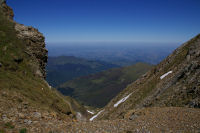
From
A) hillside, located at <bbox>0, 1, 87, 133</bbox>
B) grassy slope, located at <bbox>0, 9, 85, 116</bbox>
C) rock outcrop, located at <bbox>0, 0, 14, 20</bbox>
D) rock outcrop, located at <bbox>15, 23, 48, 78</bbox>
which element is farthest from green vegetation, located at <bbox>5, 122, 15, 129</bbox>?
rock outcrop, located at <bbox>0, 0, 14, 20</bbox>

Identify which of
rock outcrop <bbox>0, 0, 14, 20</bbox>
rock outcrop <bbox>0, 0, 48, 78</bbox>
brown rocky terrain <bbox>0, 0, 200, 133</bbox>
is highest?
rock outcrop <bbox>0, 0, 14, 20</bbox>

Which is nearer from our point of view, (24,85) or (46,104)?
(24,85)

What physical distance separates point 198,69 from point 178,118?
12303mm

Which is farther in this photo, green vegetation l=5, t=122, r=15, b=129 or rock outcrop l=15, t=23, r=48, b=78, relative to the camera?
rock outcrop l=15, t=23, r=48, b=78

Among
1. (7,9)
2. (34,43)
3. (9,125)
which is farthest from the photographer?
(7,9)

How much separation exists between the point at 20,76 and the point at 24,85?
2607 millimetres

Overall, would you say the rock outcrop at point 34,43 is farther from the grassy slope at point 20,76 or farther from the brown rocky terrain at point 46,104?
the grassy slope at point 20,76

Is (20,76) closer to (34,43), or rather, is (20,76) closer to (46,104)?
(46,104)

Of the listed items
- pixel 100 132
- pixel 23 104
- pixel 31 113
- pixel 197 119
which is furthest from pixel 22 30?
pixel 197 119

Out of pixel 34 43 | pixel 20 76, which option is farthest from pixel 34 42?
pixel 20 76

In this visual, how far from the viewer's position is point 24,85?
20.8m

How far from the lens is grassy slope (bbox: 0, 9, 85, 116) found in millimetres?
18914

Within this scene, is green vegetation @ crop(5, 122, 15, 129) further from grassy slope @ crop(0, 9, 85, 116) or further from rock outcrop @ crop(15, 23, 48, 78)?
rock outcrop @ crop(15, 23, 48, 78)

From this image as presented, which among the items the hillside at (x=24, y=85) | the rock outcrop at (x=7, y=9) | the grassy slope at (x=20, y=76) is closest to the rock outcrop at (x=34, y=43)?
the hillside at (x=24, y=85)
